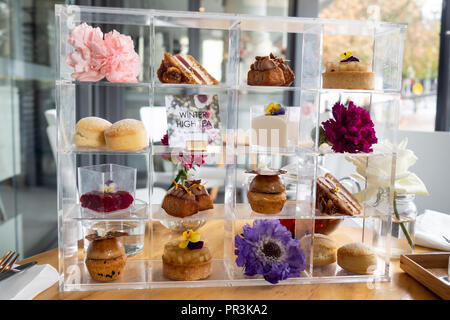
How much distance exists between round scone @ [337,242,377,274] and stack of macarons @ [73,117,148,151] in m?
0.75

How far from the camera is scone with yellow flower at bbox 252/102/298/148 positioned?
1.38 metres

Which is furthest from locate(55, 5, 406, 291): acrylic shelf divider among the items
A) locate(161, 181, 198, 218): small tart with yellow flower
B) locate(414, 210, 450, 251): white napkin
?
locate(414, 210, 450, 251): white napkin

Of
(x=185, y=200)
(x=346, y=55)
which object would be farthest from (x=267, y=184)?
(x=346, y=55)

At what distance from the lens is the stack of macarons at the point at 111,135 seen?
4.23 feet

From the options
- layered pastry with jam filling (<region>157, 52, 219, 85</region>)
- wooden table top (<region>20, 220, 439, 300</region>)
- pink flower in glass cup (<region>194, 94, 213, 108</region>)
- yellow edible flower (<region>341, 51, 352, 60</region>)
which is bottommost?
wooden table top (<region>20, 220, 439, 300</region>)

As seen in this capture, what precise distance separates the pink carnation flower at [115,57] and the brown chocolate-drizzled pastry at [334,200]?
714 millimetres

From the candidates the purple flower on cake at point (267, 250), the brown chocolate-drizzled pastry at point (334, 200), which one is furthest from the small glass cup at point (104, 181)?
the brown chocolate-drizzled pastry at point (334, 200)

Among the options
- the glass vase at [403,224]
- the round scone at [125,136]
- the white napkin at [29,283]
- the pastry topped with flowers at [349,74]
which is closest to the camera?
the white napkin at [29,283]

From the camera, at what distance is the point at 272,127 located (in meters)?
1.38

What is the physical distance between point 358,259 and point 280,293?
12.2 inches

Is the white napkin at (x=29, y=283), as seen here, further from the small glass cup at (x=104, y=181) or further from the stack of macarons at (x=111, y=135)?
the stack of macarons at (x=111, y=135)

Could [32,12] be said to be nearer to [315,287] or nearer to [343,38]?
[315,287]

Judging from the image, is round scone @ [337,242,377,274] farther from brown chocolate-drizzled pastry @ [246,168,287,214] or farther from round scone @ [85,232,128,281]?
round scone @ [85,232,128,281]
